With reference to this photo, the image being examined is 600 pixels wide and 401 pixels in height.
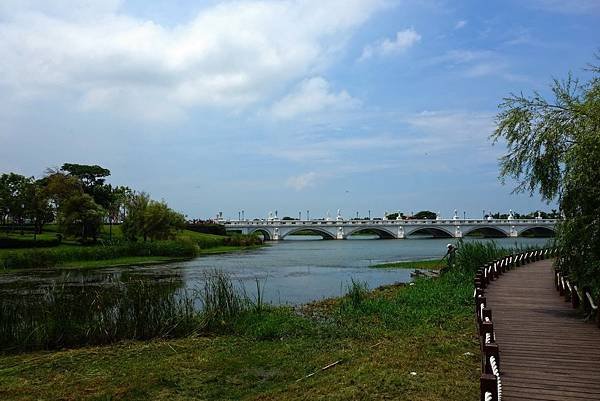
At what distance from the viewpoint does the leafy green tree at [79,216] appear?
172 feet

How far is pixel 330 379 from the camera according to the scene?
29.2 ft

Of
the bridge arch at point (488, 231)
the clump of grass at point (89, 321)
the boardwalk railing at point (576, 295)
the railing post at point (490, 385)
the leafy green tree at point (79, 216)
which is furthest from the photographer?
the bridge arch at point (488, 231)

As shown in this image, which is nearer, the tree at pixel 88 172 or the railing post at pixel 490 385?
the railing post at pixel 490 385

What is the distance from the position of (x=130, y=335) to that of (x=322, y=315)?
18.5 feet

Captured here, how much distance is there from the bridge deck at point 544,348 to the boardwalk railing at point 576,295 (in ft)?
0.77

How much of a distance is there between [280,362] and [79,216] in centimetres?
4700

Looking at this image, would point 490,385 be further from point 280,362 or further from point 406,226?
point 406,226

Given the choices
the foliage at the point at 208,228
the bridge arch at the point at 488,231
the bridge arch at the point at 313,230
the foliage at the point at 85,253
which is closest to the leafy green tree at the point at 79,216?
the foliage at the point at 85,253

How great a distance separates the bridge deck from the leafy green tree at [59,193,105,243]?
45.3m

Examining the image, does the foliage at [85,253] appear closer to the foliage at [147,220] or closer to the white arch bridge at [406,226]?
the foliage at [147,220]

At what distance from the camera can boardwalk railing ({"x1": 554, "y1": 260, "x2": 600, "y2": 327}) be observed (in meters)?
11.7

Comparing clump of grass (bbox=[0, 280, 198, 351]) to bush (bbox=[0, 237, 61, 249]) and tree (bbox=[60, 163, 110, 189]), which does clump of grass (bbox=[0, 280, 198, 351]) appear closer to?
bush (bbox=[0, 237, 61, 249])

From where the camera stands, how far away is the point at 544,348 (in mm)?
9406

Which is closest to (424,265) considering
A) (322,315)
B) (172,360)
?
(322,315)
